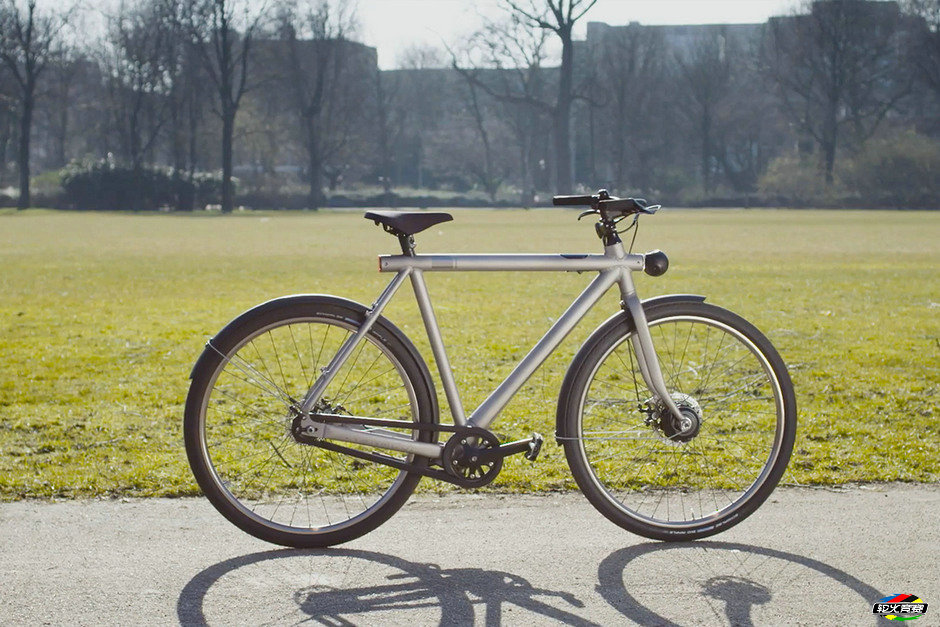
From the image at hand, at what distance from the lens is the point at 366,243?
30266 mm

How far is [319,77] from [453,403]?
72.2m

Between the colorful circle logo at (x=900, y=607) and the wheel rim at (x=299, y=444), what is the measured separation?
1.63 m

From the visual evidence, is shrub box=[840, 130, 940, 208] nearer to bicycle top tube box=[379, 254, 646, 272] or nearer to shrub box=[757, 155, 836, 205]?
shrub box=[757, 155, 836, 205]

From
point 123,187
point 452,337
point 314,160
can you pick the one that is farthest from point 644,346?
point 314,160

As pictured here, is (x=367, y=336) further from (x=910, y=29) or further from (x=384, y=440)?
(x=910, y=29)

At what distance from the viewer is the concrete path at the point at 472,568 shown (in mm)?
3656

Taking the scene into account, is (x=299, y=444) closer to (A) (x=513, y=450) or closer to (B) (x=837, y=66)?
(A) (x=513, y=450)

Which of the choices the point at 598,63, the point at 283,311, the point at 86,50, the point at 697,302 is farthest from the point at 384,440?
the point at 598,63

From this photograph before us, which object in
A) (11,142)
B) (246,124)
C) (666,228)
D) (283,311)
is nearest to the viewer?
(283,311)

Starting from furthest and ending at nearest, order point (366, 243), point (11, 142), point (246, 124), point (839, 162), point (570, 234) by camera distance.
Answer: point (11, 142) → point (246, 124) → point (839, 162) → point (570, 234) → point (366, 243)

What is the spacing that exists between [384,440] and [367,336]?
0.36 m

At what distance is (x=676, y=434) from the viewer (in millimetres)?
4418

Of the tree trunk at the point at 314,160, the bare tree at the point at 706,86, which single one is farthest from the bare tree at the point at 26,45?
the bare tree at the point at 706,86

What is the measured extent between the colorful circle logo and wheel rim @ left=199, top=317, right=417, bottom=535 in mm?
1631
